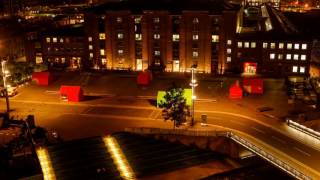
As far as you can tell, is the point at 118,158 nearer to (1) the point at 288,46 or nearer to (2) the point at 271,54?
(2) the point at 271,54

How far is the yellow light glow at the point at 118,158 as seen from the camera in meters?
49.9

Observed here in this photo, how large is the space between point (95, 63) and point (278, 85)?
45.1 metres

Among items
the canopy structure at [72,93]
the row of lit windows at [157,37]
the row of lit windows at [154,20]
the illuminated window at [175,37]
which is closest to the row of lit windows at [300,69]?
the row of lit windows at [157,37]

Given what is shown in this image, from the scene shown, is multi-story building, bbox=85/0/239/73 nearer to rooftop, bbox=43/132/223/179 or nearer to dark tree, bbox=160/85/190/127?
dark tree, bbox=160/85/190/127

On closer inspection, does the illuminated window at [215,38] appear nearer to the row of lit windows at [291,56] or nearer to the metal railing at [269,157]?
the row of lit windows at [291,56]

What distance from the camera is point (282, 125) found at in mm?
60531

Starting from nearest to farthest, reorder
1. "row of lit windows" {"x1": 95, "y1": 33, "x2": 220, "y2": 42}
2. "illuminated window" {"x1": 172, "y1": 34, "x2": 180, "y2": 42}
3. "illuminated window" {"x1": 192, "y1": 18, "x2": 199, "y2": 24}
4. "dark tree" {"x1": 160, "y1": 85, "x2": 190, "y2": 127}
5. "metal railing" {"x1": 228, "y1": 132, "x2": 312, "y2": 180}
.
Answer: "metal railing" {"x1": 228, "y1": 132, "x2": 312, "y2": 180}
"dark tree" {"x1": 160, "y1": 85, "x2": 190, "y2": 127}
"illuminated window" {"x1": 192, "y1": 18, "x2": 199, "y2": 24}
"row of lit windows" {"x1": 95, "y1": 33, "x2": 220, "y2": 42}
"illuminated window" {"x1": 172, "y1": 34, "x2": 180, "y2": 42}

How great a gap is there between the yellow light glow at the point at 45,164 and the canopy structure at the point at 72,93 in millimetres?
19426

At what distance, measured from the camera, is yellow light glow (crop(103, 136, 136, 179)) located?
4991cm

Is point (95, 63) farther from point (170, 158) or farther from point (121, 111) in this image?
point (170, 158)

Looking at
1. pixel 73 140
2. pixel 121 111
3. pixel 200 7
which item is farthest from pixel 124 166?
pixel 200 7

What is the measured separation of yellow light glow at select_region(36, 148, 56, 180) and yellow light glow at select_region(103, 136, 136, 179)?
7.78 metres

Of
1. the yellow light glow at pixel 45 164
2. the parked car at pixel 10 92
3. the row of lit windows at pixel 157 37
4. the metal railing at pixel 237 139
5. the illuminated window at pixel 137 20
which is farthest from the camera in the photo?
the illuminated window at pixel 137 20

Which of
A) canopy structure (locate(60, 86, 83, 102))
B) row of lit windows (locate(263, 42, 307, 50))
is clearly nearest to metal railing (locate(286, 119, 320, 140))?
canopy structure (locate(60, 86, 83, 102))
